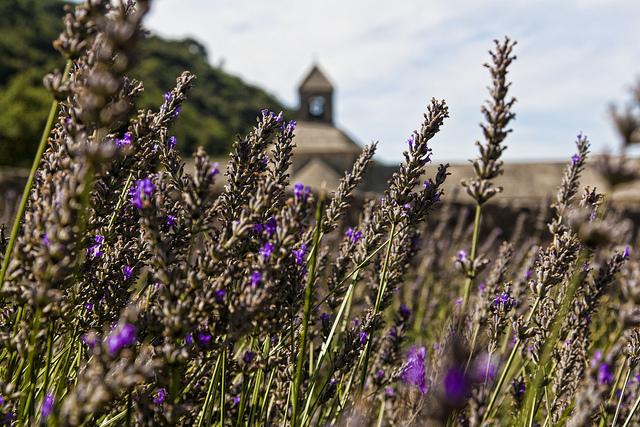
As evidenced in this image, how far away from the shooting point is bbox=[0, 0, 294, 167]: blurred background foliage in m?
30.0

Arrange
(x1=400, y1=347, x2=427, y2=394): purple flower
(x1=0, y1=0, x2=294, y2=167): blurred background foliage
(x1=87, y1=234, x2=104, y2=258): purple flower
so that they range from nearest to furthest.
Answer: (x1=87, y1=234, x2=104, y2=258): purple flower, (x1=400, y1=347, x2=427, y2=394): purple flower, (x1=0, y1=0, x2=294, y2=167): blurred background foliage

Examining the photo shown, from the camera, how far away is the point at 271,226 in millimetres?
1229

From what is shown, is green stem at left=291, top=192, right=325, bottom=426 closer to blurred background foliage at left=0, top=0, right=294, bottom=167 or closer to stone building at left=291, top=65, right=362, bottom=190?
blurred background foliage at left=0, top=0, right=294, bottom=167

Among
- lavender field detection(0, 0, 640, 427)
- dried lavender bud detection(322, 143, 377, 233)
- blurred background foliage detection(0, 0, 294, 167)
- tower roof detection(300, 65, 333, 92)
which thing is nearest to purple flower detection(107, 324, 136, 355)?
lavender field detection(0, 0, 640, 427)

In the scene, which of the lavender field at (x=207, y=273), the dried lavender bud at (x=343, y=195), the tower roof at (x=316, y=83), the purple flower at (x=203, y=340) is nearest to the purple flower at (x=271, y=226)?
the lavender field at (x=207, y=273)

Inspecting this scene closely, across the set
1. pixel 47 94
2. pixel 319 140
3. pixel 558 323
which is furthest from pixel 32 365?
pixel 47 94

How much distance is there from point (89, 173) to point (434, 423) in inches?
29.2

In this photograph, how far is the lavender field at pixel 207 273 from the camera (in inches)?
35.7

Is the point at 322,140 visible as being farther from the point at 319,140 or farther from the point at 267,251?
the point at 267,251

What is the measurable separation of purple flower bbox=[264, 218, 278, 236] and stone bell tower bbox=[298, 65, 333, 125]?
28340 mm

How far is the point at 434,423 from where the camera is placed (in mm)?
699

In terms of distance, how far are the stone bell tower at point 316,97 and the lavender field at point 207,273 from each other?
1091 inches

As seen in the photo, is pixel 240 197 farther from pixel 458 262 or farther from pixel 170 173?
pixel 458 262

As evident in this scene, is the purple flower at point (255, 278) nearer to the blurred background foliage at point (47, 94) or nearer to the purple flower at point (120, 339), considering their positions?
the purple flower at point (120, 339)
